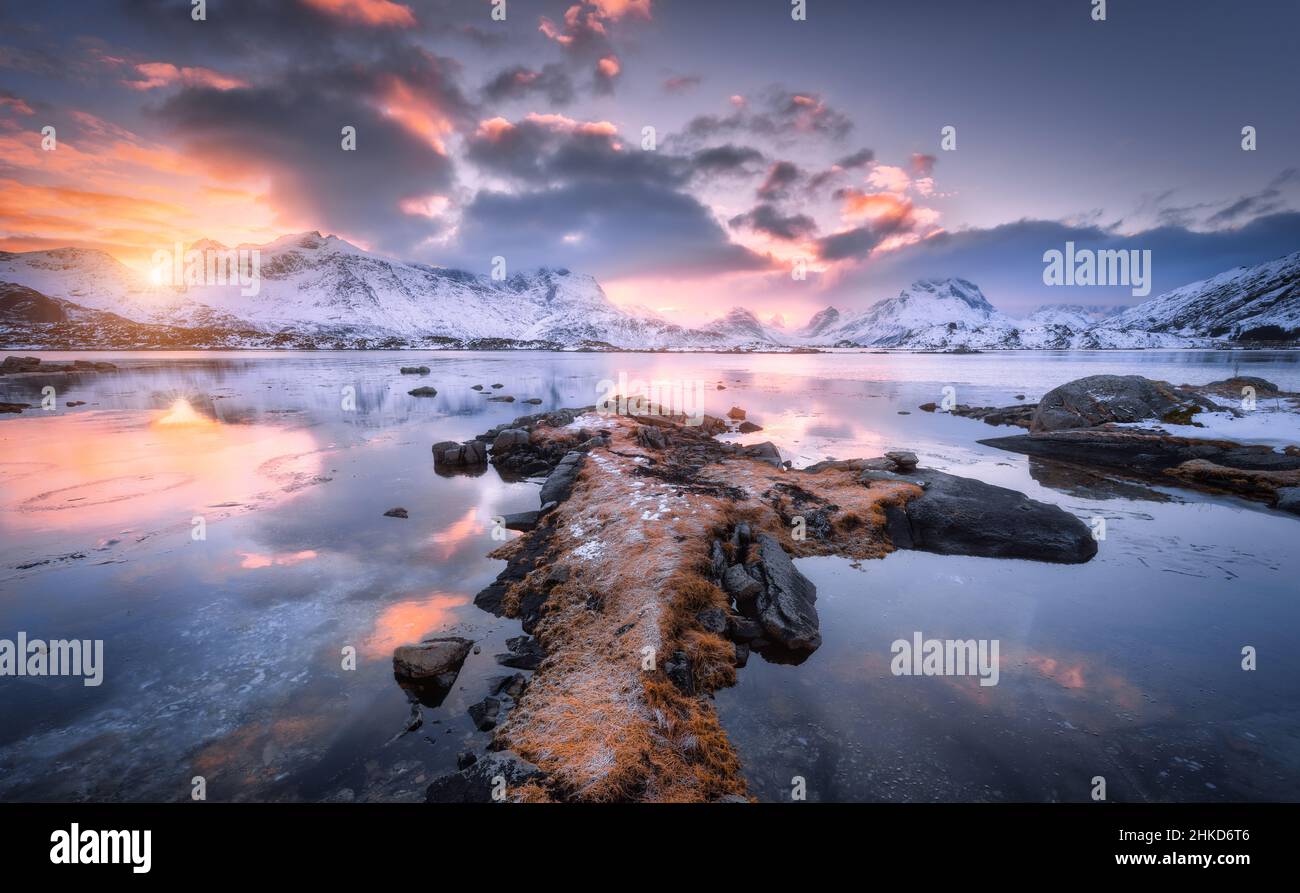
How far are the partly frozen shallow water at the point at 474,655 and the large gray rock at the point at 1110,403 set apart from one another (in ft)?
40.7

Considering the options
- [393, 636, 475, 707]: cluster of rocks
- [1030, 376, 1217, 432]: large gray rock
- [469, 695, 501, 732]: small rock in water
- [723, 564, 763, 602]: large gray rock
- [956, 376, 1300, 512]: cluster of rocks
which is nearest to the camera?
[469, 695, 501, 732]: small rock in water

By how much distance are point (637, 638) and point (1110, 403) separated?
1533 inches

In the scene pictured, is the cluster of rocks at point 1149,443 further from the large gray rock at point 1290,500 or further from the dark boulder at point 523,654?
the dark boulder at point 523,654

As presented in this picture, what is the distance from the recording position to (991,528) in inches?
629

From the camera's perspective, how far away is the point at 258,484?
22.4 meters

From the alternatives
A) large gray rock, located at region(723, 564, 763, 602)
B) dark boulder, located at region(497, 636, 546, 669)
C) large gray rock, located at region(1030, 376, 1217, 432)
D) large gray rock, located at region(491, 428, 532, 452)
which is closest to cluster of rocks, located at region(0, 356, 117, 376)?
large gray rock, located at region(491, 428, 532, 452)

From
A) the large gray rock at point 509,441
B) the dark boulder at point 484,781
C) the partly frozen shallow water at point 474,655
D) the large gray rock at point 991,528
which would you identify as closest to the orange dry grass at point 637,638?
the dark boulder at point 484,781

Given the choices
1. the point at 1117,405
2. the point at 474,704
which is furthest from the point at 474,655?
the point at 1117,405

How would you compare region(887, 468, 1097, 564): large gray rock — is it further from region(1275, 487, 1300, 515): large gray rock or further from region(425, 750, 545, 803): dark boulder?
region(425, 750, 545, 803): dark boulder

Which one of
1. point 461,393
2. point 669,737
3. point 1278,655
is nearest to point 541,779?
point 669,737

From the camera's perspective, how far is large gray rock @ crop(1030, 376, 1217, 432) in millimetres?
30938

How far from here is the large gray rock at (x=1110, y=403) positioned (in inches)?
1218

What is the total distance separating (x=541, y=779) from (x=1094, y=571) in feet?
54.5

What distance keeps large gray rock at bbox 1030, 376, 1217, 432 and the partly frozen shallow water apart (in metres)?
12.4
